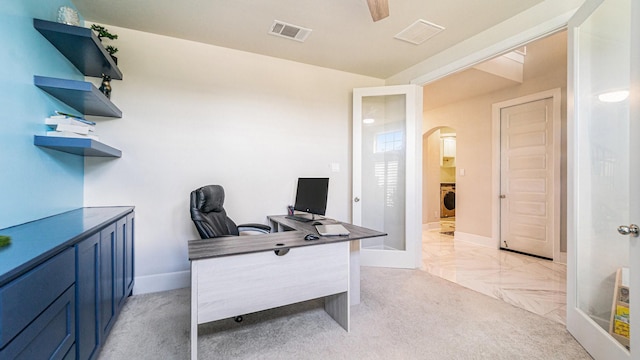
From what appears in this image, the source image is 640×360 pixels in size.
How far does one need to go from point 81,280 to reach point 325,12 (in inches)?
104

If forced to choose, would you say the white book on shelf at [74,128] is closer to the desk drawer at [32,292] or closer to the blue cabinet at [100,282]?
the blue cabinet at [100,282]

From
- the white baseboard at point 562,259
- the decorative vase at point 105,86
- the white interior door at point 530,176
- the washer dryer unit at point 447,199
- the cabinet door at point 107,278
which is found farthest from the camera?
the washer dryer unit at point 447,199

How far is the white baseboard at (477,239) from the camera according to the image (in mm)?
4402

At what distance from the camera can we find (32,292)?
932 millimetres

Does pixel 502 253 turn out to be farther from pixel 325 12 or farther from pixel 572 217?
pixel 325 12

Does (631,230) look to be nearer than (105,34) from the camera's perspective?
Yes

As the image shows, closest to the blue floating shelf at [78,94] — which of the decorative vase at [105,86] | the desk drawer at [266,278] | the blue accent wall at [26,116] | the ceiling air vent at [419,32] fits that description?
the blue accent wall at [26,116]

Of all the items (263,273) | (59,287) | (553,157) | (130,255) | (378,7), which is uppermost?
(378,7)

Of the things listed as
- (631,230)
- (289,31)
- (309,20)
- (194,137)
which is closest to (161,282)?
(194,137)

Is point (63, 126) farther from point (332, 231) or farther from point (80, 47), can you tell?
point (332, 231)

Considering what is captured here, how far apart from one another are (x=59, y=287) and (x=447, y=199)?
7833 millimetres

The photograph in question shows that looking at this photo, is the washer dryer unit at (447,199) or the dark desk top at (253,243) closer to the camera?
the dark desk top at (253,243)

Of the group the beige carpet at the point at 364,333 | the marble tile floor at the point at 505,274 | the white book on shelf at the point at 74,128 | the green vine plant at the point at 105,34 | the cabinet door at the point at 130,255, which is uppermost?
the green vine plant at the point at 105,34

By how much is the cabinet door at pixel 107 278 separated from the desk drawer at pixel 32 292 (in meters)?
0.51
